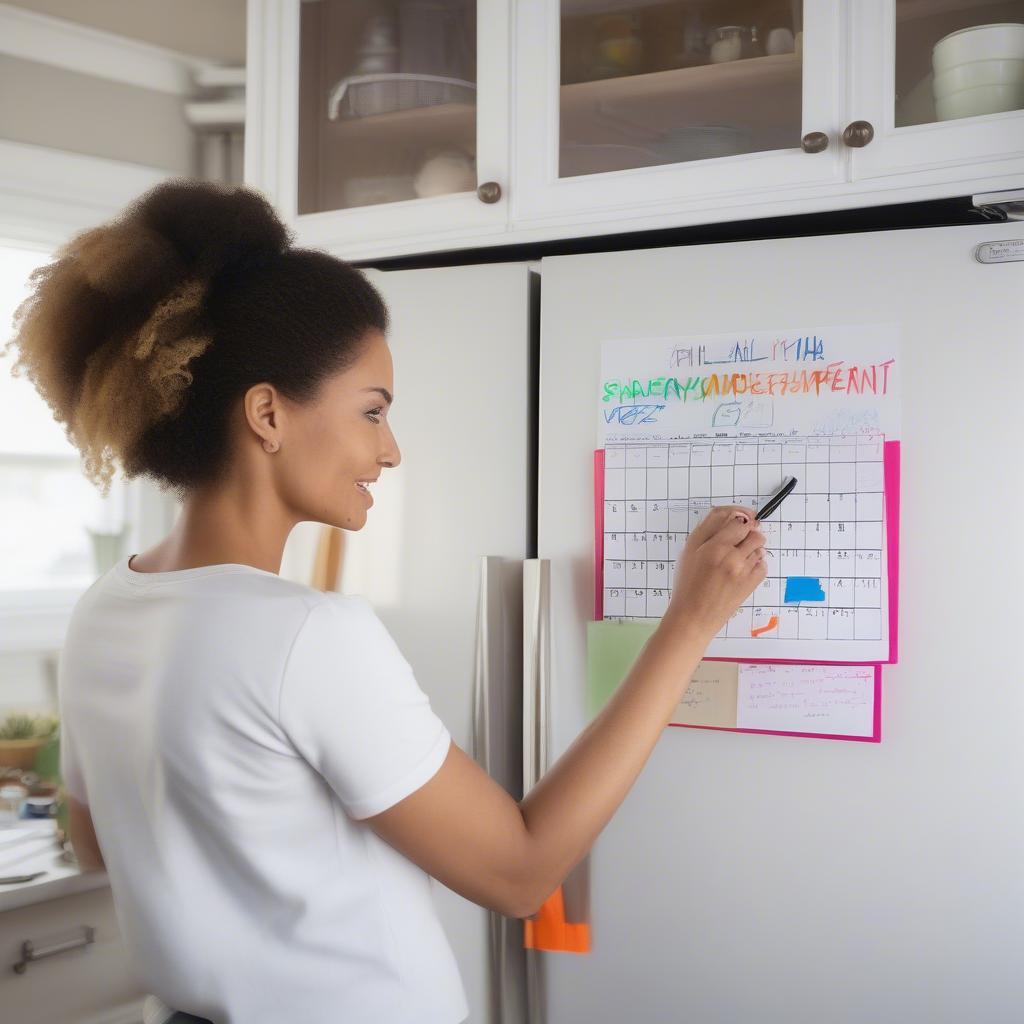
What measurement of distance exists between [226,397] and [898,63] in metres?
0.84

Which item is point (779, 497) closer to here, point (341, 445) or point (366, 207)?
point (341, 445)

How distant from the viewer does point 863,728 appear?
111 centimetres

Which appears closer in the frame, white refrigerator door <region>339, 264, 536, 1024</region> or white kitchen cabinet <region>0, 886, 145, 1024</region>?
white refrigerator door <region>339, 264, 536, 1024</region>

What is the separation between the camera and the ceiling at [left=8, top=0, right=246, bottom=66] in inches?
77.8

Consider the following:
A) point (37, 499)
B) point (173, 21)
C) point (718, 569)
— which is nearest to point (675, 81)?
point (718, 569)

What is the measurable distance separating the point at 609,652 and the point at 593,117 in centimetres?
68

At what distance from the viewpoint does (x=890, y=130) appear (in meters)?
1.19

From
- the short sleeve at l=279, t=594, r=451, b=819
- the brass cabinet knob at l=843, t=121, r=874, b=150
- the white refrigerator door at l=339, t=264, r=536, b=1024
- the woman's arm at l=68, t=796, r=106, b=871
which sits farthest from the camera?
the white refrigerator door at l=339, t=264, r=536, b=1024

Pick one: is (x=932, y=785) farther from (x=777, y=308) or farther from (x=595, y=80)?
(x=595, y=80)

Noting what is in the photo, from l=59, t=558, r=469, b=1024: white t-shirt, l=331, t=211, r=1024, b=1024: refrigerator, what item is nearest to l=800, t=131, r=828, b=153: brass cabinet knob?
l=331, t=211, r=1024, b=1024: refrigerator

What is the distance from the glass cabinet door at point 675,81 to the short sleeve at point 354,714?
0.80 m

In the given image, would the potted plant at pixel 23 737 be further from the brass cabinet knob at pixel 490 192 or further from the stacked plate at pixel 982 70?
the stacked plate at pixel 982 70

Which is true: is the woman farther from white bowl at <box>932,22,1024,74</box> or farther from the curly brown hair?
white bowl at <box>932,22,1024,74</box>

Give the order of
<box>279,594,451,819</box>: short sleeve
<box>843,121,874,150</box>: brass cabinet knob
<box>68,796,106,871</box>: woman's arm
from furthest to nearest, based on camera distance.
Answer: <box>843,121,874,150</box>: brass cabinet knob, <box>68,796,106,871</box>: woman's arm, <box>279,594,451,819</box>: short sleeve
